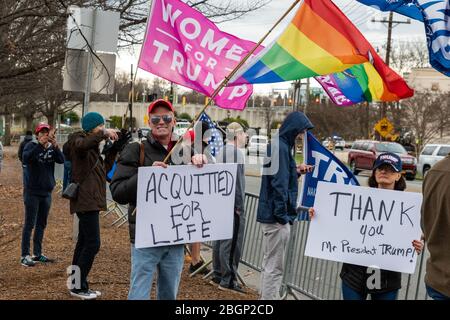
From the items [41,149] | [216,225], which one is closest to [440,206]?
[216,225]

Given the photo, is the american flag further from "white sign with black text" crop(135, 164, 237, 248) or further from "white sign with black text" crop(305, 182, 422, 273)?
"white sign with black text" crop(135, 164, 237, 248)

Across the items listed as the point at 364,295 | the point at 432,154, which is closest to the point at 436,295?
the point at 364,295

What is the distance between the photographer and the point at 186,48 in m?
6.57

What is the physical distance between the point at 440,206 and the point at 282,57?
2494mm

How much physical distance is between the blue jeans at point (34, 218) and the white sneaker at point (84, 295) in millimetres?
1684

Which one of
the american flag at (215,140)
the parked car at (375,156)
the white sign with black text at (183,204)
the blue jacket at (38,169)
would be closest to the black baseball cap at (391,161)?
the white sign with black text at (183,204)

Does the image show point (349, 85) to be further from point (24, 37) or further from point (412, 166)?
point (412, 166)

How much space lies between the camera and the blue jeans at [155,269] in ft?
14.6

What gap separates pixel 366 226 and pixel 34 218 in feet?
13.9

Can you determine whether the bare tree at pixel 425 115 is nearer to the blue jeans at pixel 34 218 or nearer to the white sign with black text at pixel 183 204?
the blue jeans at pixel 34 218

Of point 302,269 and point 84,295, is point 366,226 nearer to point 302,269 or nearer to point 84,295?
point 302,269

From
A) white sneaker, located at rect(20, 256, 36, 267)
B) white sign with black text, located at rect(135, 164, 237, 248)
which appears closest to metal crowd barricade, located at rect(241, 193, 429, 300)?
white sign with black text, located at rect(135, 164, 237, 248)

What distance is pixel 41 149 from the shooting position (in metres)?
7.76

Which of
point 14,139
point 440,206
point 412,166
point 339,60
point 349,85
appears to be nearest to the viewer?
point 440,206
